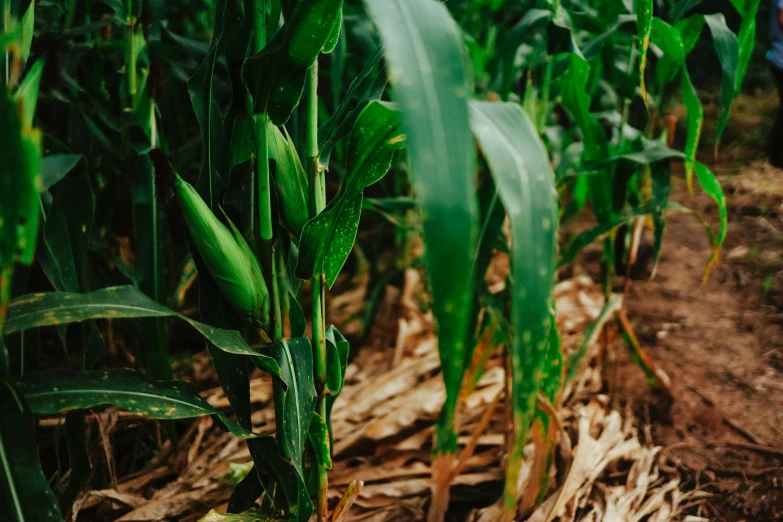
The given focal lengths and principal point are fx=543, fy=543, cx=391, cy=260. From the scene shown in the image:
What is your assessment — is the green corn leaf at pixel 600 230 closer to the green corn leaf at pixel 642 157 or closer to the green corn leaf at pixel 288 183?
the green corn leaf at pixel 642 157

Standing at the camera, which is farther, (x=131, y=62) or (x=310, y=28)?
(x=131, y=62)

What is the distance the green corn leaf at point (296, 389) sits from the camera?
568 mm

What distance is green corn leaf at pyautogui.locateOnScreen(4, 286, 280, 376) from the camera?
0.50 m

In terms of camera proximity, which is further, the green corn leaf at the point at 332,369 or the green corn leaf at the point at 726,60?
the green corn leaf at the point at 726,60

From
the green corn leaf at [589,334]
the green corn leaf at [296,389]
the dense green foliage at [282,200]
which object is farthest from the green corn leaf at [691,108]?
the green corn leaf at [296,389]

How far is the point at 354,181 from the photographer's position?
527 mm

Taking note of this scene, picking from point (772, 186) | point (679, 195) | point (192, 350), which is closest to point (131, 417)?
point (192, 350)

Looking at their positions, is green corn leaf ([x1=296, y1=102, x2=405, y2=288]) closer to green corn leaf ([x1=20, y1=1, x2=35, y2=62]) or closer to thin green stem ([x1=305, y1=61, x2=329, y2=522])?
thin green stem ([x1=305, y1=61, x2=329, y2=522])

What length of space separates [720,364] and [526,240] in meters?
1.17

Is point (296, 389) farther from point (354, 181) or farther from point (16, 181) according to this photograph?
point (16, 181)

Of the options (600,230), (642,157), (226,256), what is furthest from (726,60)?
(226,256)

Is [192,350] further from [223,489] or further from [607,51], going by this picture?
[607,51]

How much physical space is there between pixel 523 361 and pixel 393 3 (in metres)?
0.24

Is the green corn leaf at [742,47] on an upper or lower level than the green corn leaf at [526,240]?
upper
